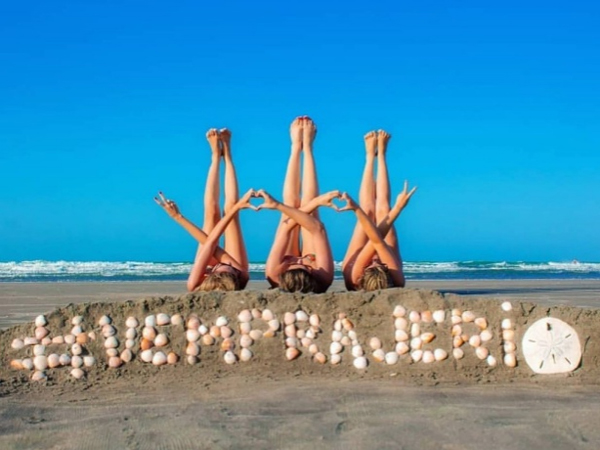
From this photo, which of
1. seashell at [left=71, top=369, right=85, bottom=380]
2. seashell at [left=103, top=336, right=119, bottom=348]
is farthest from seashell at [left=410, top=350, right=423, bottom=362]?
seashell at [left=71, top=369, right=85, bottom=380]

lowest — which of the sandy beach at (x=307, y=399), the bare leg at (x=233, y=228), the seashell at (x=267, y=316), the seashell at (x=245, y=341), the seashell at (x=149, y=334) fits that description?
the sandy beach at (x=307, y=399)

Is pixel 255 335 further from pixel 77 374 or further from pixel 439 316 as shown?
pixel 439 316

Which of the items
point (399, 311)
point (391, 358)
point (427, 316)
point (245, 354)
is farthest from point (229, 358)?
point (427, 316)

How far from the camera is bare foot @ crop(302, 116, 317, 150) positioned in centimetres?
791

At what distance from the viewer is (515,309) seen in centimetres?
571

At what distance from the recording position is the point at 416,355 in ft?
18.3

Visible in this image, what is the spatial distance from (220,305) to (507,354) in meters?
2.46

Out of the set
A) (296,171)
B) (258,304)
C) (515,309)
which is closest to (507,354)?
(515,309)

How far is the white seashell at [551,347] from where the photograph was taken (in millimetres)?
5500

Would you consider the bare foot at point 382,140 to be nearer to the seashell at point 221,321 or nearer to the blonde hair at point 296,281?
the blonde hair at point 296,281

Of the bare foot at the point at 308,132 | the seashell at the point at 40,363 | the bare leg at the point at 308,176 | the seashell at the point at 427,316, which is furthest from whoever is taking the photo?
the bare foot at the point at 308,132

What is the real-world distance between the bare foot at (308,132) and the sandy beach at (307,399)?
269cm

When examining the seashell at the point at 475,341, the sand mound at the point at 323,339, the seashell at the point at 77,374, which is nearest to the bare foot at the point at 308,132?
the sand mound at the point at 323,339

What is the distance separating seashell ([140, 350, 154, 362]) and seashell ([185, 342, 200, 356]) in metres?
0.30
